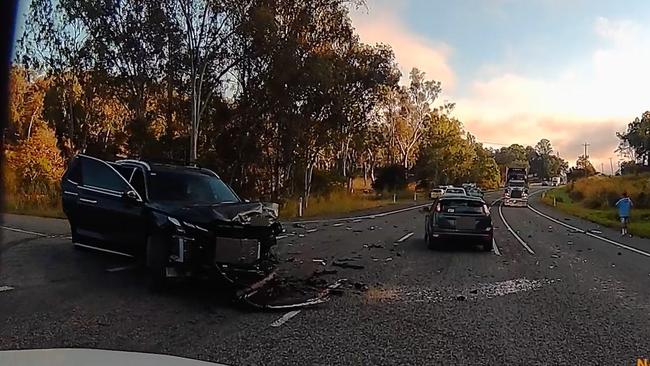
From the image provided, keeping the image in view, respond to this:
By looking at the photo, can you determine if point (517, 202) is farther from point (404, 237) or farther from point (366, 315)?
point (366, 315)

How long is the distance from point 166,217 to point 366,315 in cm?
311

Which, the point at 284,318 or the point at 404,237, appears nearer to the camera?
the point at 284,318

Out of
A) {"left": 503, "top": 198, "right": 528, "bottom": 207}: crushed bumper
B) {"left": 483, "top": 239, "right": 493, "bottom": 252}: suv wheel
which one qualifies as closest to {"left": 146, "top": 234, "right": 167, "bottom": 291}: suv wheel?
{"left": 483, "top": 239, "right": 493, "bottom": 252}: suv wheel

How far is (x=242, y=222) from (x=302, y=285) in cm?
181

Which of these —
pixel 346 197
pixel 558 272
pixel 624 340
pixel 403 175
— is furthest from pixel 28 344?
pixel 403 175

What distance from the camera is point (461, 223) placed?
17297 mm

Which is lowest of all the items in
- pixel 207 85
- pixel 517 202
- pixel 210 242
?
pixel 517 202

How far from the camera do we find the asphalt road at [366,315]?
655 cm

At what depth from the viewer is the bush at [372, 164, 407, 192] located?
230 feet

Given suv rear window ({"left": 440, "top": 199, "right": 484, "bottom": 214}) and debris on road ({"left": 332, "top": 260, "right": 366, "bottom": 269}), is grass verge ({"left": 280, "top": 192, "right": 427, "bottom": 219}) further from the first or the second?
debris on road ({"left": 332, "top": 260, "right": 366, "bottom": 269})

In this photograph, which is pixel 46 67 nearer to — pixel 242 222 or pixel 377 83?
pixel 377 83

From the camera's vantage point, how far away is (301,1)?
32.6 meters

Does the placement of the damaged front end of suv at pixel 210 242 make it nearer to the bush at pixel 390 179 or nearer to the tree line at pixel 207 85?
the tree line at pixel 207 85

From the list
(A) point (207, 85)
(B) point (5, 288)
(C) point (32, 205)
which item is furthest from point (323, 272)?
(C) point (32, 205)
